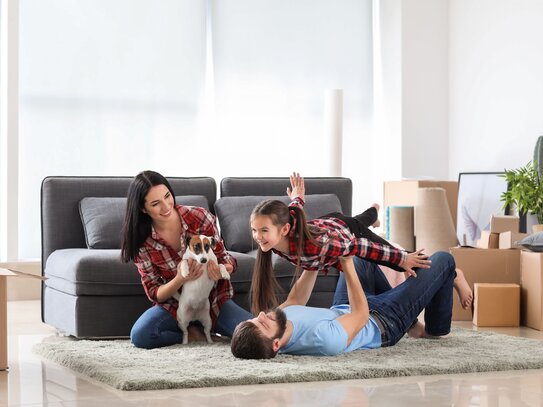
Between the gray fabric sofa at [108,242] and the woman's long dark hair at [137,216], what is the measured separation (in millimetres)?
376

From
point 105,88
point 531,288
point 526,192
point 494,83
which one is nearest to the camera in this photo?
point 531,288

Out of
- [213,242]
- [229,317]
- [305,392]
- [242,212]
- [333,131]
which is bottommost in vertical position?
[305,392]

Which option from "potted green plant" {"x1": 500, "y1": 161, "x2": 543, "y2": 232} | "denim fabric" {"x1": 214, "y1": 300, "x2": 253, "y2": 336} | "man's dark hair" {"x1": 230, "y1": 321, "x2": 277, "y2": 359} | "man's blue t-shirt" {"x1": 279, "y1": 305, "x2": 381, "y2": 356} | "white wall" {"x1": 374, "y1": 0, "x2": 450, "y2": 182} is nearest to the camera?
"man's dark hair" {"x1": 230, "y1": 321, "x2": 277, "y2": 359}

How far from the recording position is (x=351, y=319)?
12.7ft

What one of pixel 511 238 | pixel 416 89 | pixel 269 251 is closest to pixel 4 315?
pixel 269 251

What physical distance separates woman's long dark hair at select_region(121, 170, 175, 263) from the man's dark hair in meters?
0.72

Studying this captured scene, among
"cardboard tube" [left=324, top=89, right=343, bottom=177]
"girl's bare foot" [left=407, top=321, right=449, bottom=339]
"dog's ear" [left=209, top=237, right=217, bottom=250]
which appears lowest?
"girl's bare foot" [left=407, top=321, right=449, bottom=339]

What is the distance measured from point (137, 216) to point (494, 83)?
4144 millimetres

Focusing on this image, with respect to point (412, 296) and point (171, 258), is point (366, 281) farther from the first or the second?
point (171, 258)

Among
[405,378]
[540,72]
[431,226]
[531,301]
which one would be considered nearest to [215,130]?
[431,226]

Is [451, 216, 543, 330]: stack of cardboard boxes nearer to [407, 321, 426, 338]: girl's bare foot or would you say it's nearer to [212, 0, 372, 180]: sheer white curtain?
[407, 321, 426, 338]: girl's bare foot

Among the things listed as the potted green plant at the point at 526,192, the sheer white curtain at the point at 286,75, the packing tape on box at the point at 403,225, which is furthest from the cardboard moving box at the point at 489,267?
the sheer white curtain at the point at 286,75

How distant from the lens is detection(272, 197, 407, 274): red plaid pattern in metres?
3.89

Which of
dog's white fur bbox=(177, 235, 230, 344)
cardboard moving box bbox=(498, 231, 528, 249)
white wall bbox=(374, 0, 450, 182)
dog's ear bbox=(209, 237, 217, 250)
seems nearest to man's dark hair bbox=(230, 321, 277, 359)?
dog's white fur bbox=(177, 235, 230, 344)
